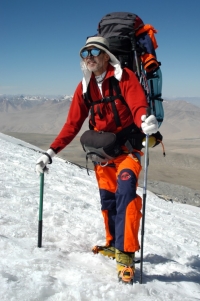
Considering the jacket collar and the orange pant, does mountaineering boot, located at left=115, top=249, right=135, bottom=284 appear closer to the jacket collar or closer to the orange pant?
the orange pant

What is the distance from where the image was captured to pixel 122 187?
331 centimetres

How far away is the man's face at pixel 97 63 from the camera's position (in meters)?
3.48

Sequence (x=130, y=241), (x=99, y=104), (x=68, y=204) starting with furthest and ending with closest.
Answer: (x=68, y=204) → (x=99, y=104) → (x=130, y=241)

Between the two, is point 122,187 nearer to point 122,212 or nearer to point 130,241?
point 122,212

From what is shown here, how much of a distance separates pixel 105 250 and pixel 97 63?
2.16 m

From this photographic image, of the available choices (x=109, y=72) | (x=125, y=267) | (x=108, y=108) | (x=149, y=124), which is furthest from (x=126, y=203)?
(x=109, y=72)

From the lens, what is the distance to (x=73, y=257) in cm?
359

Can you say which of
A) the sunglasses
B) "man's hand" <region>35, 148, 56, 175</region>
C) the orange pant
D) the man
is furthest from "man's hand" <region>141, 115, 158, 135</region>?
"man's hand" <region>35, 148, 56, 175</region>

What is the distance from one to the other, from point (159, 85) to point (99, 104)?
0.76 meters

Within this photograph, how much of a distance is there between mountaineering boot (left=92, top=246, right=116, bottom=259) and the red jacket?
128 centimetres

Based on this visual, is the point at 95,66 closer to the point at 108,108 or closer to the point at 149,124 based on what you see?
the point at 108,108

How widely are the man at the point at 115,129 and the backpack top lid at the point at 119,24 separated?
616 millimetres

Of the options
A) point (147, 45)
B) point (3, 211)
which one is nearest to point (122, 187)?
point (147, 45)

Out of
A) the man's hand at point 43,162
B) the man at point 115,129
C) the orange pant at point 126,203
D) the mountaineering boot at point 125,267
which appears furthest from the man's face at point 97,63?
the mountaineering boot at point 125,267
